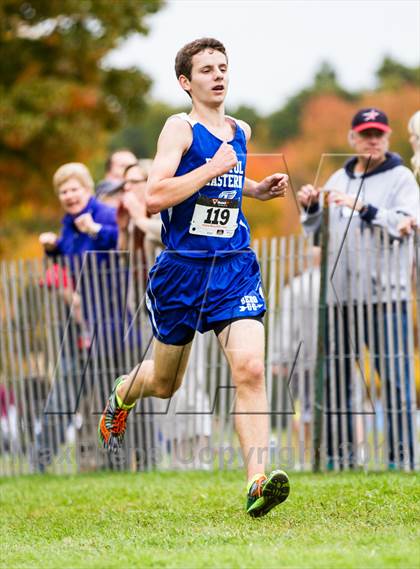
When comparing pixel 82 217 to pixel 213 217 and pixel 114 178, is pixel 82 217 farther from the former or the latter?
pixel 213 217

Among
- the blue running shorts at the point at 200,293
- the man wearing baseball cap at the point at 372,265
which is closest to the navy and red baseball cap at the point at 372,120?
the man wearing baseball cap at the point at 372,265

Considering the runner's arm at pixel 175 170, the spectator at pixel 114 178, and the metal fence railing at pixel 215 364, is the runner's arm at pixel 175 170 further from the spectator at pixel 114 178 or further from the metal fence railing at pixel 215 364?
the spectator at pixel 114 178

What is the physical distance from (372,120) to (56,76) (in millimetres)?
18685

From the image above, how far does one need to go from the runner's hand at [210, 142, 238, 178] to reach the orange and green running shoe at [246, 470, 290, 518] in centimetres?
153

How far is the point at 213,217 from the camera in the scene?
266 inches

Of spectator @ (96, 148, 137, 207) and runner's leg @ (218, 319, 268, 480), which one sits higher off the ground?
spectator @ (96, 148, 137, 207)

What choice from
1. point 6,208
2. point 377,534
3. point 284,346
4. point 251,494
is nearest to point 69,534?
point 251,494

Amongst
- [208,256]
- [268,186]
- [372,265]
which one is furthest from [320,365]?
[208,256]

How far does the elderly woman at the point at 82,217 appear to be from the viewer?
10188 mm

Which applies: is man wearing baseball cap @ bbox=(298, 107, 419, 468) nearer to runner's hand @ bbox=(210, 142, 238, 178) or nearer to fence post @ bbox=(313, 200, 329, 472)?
fence post @ bbox=(313, 200, 329, 472)

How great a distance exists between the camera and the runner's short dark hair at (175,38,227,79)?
267 inches

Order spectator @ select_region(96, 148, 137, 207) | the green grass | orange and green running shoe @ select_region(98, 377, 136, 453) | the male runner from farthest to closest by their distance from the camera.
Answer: spectator @ select_region(96, 148, 137, 207), orange and green running shoe @ select_region(98, 377, 136, 453), the male runner, the green grass

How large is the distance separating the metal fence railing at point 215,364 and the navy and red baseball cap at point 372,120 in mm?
777

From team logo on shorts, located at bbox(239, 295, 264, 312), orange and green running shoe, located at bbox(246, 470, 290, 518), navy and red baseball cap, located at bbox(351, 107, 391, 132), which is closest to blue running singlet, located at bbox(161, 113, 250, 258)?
team logo on shorts, located at bbox(239, 295, 264, 312)
